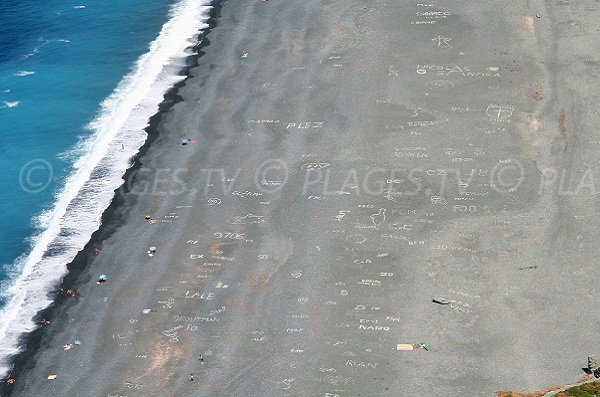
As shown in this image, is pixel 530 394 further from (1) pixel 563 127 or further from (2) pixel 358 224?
(1) pixel 563 127

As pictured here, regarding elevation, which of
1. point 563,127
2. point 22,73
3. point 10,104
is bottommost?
point 563,127

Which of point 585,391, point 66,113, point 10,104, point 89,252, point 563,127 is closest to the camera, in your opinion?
point 585,391

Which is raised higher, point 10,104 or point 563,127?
point 10,104

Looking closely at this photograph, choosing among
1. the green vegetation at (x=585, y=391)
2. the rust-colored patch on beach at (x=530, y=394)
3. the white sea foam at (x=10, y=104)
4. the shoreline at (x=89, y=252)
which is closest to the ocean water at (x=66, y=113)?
the white sea foam at (x=10, y=104)

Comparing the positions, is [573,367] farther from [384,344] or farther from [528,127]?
[528,127]

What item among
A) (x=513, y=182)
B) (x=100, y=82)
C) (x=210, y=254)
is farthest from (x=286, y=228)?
(x=100, y=82)

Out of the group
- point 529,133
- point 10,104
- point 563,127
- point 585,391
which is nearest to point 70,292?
point 10,104
